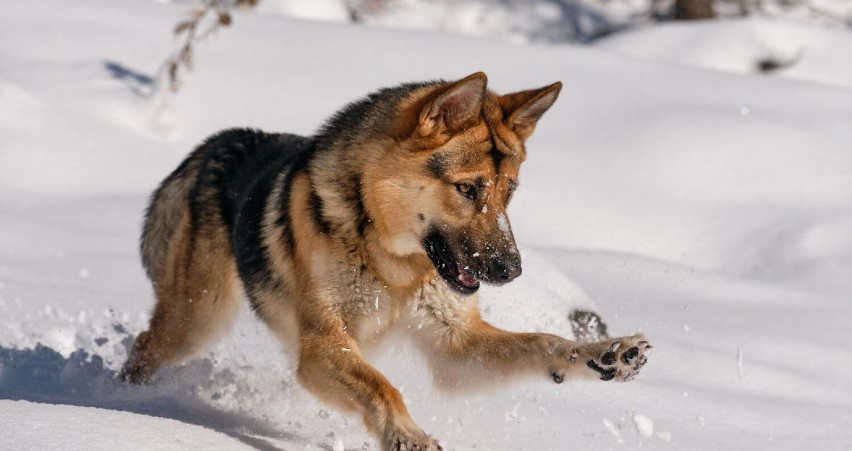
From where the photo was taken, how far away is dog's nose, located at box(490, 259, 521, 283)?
3.85 metres

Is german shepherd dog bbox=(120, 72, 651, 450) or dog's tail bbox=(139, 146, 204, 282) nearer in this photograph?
german shepherd dog bbox=(120, 72, 651, 450)

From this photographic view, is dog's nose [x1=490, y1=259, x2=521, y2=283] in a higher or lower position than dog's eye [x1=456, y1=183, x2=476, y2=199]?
lower

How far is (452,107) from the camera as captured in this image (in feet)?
13.0

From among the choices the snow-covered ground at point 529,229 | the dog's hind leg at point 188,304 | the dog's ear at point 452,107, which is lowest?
the snow-covered ground at point 529,229

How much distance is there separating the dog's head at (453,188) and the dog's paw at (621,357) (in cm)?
45

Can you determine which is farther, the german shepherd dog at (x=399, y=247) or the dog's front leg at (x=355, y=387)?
the german shepherd dog at (x=399, y=247)

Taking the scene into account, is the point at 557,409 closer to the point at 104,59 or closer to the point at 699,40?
the point at 104,59

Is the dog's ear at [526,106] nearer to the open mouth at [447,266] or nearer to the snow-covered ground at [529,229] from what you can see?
the open mouth at [447,266]

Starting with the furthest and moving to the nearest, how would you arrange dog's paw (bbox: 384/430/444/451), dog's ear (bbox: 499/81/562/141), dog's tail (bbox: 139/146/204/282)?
dog's tail (bbox: 139/146/204/282) → dog's ear (bbox: 499/81/562/141) → dog's paw (bbox: 384/430/444/451)

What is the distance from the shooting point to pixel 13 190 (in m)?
8.62

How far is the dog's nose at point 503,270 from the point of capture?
12.6ft

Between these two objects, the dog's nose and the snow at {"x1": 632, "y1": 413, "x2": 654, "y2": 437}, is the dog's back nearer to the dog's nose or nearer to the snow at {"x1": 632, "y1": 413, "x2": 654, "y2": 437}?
the dog's nose

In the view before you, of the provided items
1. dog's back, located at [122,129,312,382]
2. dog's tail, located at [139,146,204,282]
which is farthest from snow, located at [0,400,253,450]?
dog's tail, located at [139,146,204,282]

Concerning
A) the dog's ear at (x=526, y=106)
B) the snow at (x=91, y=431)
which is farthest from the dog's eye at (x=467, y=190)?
the snow at (x=91, y=431)
